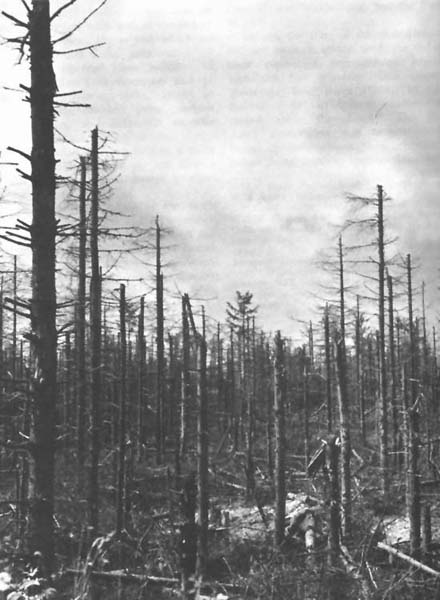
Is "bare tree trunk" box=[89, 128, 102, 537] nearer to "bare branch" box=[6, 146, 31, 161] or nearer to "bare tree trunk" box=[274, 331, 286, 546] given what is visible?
"bare tree trunk" box=[274, 331, 286, 546]

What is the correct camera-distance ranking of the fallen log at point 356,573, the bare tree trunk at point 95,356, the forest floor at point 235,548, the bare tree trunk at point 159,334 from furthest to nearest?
1. the bare tree trunk at point 159,334
2. the bare tree trunk at point 95,356
3. the forest floor at point 235,548
4. the fallen log at point 356,573

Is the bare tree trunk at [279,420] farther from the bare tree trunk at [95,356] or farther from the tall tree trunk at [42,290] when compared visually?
the tall tree trunk at [42,290]

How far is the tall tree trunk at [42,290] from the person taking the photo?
6.62 metres

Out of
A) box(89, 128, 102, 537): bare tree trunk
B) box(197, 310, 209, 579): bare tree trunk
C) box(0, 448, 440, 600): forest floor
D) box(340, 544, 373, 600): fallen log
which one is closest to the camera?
box(340, 544, 373, 600): fallen log

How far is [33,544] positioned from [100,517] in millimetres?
12618

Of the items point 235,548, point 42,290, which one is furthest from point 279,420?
point 42,290

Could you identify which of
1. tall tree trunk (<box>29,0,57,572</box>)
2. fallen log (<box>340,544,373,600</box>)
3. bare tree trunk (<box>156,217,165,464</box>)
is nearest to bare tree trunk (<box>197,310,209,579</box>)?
fallen log (<box>340,544,373,600</box>)

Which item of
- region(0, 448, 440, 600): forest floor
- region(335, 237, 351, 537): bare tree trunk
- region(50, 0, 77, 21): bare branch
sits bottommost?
region(0, 448, 440, 600): forest floor

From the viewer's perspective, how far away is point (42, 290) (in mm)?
6898

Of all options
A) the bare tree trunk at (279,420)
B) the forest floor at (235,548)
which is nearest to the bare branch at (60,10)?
the forest floor at (235,548)

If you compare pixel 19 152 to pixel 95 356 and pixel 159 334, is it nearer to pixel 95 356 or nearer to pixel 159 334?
pixel 95 356

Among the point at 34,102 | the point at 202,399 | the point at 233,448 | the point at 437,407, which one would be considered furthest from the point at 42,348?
the point at 437,407

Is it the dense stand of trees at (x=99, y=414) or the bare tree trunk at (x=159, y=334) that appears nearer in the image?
the dense stand of trees at (x=99, y=414)

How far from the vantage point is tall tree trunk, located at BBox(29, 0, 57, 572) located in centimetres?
662
